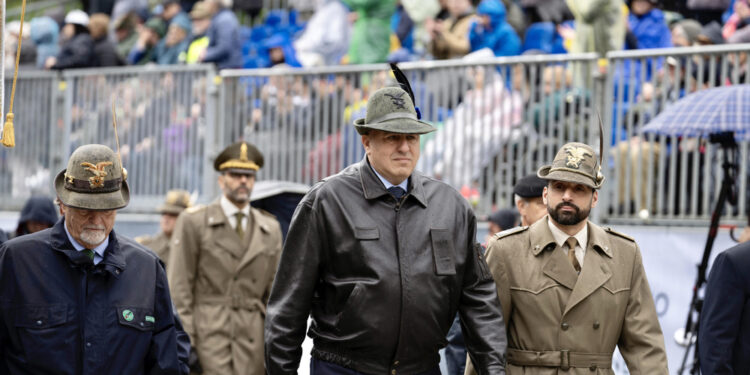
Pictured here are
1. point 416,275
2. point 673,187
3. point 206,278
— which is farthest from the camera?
point 673,187

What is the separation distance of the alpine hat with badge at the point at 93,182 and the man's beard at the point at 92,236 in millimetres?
114

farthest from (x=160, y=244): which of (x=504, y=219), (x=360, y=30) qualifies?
(x=504, y=219)

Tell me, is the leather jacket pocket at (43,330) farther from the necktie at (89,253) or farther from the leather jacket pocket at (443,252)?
the leather jacket pocket at (443,252)

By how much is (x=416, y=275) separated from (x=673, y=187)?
538cm

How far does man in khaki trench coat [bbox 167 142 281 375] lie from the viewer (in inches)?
361

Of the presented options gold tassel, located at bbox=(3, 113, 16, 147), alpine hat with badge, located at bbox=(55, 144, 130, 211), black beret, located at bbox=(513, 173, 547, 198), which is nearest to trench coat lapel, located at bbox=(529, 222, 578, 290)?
black beret, located at bbox=(513, 173, 547, 198)

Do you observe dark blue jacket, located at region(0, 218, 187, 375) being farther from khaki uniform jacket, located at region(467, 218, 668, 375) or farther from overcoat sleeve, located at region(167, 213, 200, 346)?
overcoat sleeve, located at region(167, 213, 200, 346)

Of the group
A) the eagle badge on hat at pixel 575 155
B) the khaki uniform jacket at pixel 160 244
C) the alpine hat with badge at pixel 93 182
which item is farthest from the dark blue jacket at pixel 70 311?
the khaki uniform jacket at pixel 160 244

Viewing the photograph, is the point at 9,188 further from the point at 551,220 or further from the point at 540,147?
the point at 551,220

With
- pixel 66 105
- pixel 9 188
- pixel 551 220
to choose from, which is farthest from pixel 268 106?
pixel 551 220

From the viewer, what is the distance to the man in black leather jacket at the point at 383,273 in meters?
5.66

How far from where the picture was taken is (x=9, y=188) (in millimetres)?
14602

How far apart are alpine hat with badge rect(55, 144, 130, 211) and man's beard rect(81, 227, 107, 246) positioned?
11cm

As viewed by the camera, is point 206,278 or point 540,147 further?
point 540,147
